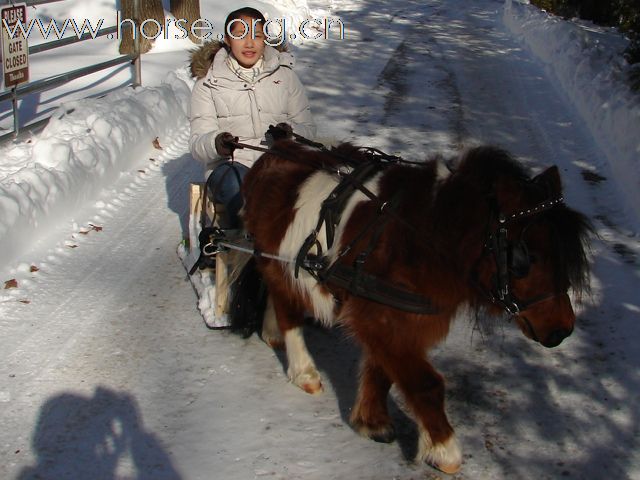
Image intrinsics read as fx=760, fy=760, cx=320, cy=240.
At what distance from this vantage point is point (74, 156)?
23.5 feet

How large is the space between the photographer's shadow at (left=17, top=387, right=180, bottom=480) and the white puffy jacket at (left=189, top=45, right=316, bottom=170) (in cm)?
171

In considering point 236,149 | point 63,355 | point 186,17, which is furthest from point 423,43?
point 63,355

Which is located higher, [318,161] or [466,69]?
[318,161]

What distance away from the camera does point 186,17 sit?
14078 millimetres

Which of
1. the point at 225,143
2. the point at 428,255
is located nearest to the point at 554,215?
the point at 428,255

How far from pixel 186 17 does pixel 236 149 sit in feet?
32.5

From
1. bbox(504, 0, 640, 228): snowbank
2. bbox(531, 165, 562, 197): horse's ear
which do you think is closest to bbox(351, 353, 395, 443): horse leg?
Answer: bbox(531, 165, 562, 197): horse's ear

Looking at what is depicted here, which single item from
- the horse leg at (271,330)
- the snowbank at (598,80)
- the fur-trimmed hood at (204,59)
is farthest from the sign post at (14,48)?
the snowbank at (598,80)

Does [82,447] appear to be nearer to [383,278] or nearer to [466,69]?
[383,278]

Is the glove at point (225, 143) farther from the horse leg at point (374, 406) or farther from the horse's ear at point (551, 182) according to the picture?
the horse's ear at point (551, 182)

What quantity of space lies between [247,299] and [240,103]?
4.26 feet

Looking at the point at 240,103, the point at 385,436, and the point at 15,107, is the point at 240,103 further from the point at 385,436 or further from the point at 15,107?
the point at 15,107

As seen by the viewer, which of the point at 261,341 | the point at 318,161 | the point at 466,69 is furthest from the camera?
the point at 466,69

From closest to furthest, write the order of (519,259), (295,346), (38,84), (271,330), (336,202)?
(519,259) < (336,202) < (295,346) < (271,330) < (38,84)
